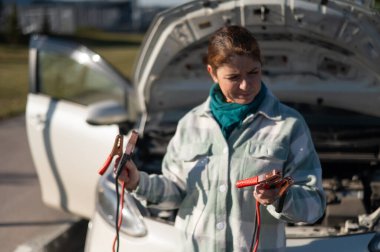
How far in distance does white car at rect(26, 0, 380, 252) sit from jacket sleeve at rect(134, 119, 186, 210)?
0.62m

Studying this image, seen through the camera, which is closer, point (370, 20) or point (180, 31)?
point (370, 20)

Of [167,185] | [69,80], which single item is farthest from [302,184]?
[69,80]

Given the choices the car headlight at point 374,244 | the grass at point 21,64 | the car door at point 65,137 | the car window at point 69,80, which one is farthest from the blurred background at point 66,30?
the car headlight at point 374,244

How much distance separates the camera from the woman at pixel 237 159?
7.61ft

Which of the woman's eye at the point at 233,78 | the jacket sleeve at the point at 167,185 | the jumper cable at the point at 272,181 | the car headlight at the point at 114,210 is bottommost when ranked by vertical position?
the car headlight at the point at 114,210

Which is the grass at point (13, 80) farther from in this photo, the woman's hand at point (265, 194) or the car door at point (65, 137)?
the woman's hand at point (265, 194)

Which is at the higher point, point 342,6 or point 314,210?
point 342,6

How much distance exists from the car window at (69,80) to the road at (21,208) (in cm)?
93

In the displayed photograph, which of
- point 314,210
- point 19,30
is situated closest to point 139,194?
point 314,210

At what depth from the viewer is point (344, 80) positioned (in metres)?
4.27

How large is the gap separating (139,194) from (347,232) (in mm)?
1309

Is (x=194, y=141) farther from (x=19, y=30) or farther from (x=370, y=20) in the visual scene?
(x=19, y=30)

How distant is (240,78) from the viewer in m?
2.32

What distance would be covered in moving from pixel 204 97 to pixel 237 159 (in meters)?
2.18
